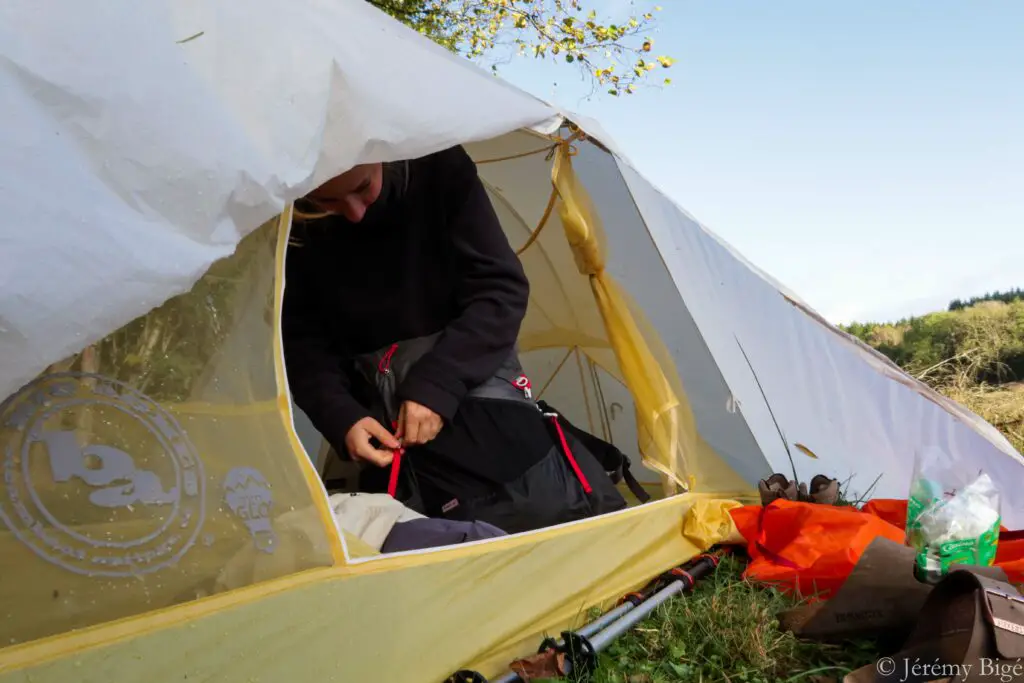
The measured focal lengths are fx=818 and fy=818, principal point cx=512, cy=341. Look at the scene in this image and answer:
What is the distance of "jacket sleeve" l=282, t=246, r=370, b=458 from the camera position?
5.13 feet

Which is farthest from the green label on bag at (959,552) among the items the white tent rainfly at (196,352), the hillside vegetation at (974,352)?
the hillside vegetation at (974,352)

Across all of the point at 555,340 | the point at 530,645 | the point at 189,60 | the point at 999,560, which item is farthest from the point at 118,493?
the point at 555,340

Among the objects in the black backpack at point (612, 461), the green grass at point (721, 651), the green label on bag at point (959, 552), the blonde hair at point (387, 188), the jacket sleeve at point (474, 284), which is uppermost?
the blonde hair at point (387, 188)

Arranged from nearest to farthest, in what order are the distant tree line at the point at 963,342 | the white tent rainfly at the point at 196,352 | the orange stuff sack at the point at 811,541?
the white tent rainfly at the point at 196,352
the orange stuff sack at the point at 811,541
the distant tree line at the point at 963,342

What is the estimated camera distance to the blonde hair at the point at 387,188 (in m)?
1.48

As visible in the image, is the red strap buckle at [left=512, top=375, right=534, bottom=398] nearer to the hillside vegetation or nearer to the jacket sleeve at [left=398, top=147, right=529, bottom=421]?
the jacket sleeve at [left=398, top=147, right=529, bottom=421]

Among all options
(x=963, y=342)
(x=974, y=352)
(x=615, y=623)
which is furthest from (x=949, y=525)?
(x=963, y=342)

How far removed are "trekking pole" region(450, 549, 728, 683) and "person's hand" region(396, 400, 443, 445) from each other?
420 mm

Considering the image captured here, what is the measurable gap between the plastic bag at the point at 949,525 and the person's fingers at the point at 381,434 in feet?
3.05

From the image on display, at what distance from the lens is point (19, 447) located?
0.79 m

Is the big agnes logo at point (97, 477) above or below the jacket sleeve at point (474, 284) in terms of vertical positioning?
below

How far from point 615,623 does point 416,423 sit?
1.64ft

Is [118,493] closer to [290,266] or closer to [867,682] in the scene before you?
[290,266]

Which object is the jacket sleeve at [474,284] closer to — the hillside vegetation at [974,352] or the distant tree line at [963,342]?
the hillside vegetation at [974,352]
